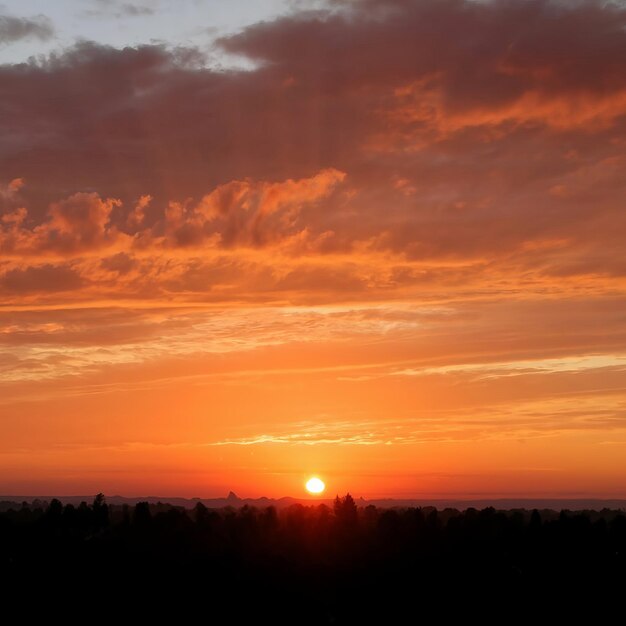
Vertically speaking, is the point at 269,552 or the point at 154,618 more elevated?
the point at 269,552

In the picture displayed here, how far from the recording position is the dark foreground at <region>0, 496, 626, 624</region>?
119 meters

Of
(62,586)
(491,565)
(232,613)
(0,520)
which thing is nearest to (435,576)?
(491,565)

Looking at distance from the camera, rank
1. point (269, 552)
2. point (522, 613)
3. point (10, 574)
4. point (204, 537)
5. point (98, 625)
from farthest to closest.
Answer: point (204, 537) → point (269, 552) → point (10, 574) → point (522, 613) → point (98, 625)

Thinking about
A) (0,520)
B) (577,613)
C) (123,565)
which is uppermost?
(0,520)

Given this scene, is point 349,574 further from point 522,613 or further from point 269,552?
point 522,613

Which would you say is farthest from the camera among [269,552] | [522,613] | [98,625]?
[269,552]

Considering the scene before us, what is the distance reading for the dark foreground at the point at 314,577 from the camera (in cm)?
11881

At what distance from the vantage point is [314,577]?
461 feet

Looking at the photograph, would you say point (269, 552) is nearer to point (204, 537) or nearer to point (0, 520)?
point (204, 537)

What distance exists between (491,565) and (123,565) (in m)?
50.5

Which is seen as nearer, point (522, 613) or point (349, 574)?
point (522, 613)

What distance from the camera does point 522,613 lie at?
391 ft

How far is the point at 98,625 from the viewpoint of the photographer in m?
112

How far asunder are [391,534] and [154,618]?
8022cm
